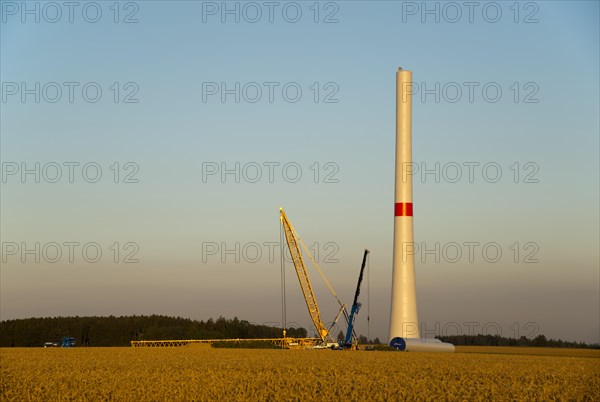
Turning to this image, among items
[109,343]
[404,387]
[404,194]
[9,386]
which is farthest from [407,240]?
[109,343]

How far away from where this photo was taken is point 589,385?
47.6 meters

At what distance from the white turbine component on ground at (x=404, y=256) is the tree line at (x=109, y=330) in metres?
74.7

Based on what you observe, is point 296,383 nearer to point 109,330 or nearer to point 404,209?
point 404,209

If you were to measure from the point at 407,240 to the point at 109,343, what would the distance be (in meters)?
95.9

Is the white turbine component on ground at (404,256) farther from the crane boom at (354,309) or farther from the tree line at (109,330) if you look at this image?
the tree line at (109,330)

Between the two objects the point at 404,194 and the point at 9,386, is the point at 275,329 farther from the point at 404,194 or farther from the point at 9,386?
the point at 9,386

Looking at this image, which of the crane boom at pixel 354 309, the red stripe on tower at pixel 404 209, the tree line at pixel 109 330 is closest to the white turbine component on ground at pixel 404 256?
the red stripe on tower at pixel 404 209

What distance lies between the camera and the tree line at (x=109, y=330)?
174m

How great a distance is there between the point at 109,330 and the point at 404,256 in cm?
10735

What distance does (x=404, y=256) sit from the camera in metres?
98.9

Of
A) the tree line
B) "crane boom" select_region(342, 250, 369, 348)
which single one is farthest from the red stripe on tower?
the tree line

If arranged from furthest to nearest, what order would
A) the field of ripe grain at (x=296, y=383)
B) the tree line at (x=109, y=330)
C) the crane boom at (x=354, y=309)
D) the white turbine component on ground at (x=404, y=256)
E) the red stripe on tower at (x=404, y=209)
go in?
the tree line at (x=109, y=330) → the crane boom at (x=354, y=309) → the red stripe on tower at (x=404, y=209) → the white turbine component on ground at (x=404, y=256) → the field of ripe grain at (x=296, y=383)

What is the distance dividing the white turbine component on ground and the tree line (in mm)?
74667

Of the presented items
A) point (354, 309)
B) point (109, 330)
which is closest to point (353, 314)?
point (354, 309)
